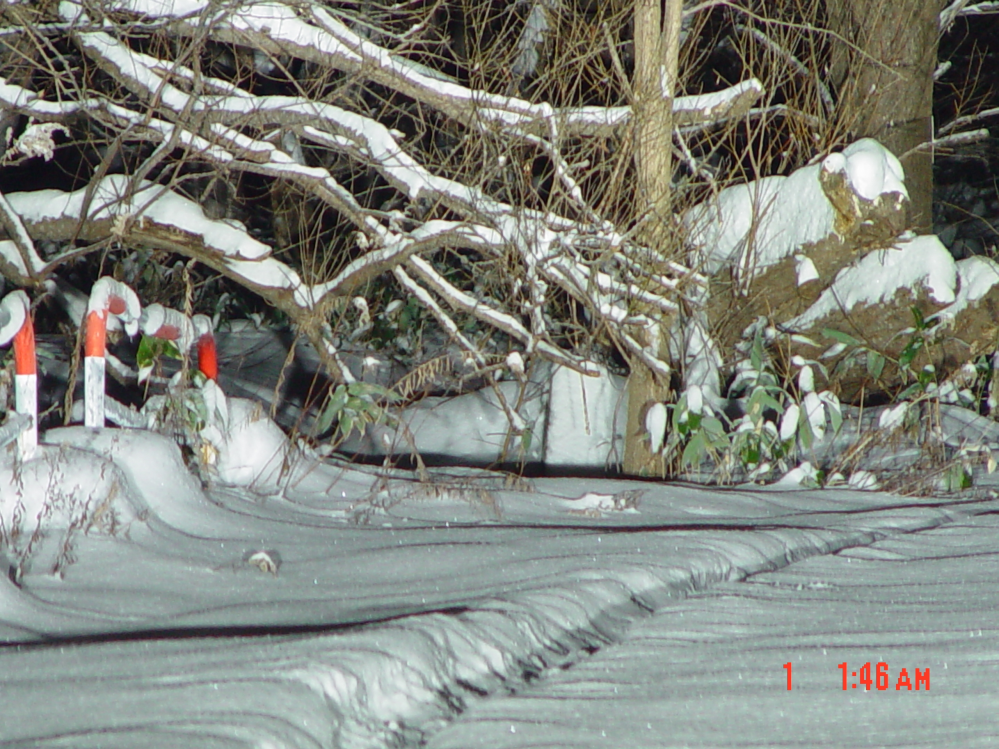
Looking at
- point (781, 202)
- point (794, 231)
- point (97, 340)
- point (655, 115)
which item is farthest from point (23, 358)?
point (794, 231)

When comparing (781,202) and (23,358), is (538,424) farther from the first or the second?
(23,358)

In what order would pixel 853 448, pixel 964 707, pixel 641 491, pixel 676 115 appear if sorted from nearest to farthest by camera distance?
pixel 964 707 → pixel 641 491 → pixel 676 115 → pixel 853 448

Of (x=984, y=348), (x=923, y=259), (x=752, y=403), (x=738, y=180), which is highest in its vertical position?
(x=738, y=180)

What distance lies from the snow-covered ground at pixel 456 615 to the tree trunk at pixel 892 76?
288 centimetres

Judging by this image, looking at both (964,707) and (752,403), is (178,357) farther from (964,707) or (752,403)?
(964,707)

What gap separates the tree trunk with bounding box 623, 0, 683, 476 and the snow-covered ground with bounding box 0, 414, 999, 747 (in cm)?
144

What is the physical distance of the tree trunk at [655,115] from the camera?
5.01 meters

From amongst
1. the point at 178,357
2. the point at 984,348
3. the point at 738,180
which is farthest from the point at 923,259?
the point at 178,357

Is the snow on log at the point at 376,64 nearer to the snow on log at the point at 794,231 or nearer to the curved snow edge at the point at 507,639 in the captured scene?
the snow on log at the point at 794,231

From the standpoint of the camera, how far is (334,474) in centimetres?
448

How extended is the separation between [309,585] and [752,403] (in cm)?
308

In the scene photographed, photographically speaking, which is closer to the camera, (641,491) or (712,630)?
(712,630)

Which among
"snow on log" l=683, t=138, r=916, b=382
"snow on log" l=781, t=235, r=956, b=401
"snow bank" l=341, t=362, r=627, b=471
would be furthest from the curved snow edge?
"snow on log" l=781, t=235, r=956, b=401

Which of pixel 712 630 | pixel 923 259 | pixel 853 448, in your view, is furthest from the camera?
pixel 923 259
